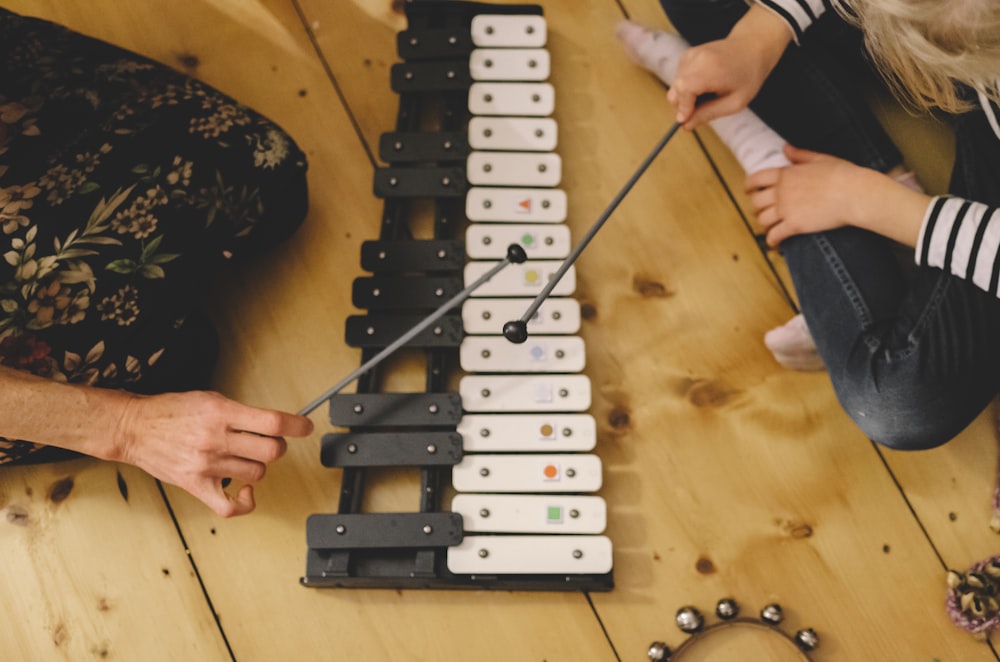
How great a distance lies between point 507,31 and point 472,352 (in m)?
0.49

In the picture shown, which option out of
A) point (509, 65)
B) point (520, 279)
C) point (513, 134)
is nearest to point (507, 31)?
point (509, 65)

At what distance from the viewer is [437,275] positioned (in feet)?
→ 3.61

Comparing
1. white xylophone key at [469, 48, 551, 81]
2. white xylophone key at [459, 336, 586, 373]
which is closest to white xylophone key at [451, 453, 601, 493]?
white xylophone key at [459, 336, 586, 373]

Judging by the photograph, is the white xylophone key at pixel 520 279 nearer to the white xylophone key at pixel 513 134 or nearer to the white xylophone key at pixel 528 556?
the white xylophone key at pixel 513 134

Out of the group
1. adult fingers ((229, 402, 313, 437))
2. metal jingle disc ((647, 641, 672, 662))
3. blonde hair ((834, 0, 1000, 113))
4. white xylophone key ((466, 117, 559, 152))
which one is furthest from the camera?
white xylophone key ((466, 117, 559, 152))

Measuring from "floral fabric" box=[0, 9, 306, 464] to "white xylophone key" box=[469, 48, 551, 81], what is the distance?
0.97 ft

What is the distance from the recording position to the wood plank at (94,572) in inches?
39.6

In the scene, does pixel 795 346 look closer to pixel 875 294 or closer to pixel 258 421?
pixel 875 294

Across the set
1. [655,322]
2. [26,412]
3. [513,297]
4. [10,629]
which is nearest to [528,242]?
[513,297]

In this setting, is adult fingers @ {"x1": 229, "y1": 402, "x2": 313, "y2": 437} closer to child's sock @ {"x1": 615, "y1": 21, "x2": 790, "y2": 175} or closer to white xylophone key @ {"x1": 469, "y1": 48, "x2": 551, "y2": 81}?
white xylophone key @ {"x1": 469, "y1": 48, "x2": 551, "y2": 81}

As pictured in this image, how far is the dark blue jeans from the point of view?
953mm

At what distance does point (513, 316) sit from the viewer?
3.39 ft

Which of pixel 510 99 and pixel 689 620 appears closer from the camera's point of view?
pixel 689 620

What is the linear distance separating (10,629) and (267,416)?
49cm
